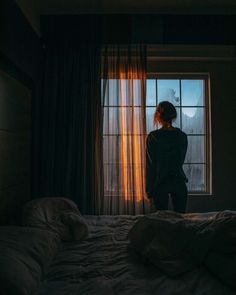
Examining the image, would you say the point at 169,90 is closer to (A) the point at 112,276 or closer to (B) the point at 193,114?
(B) the point at 193,114

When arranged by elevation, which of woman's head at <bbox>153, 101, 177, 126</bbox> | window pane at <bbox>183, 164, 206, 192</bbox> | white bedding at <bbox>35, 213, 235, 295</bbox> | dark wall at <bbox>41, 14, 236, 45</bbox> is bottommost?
white bedding at <bbox>35, 213, 235, 295</bbox>

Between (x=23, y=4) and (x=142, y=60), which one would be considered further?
(x=142, y=60)

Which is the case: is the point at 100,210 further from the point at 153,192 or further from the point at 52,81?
the point at 52,81

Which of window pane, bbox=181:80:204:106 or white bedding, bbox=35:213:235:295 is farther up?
window pane, bbox=181:80:204:106

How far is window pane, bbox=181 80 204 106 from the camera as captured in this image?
345cm

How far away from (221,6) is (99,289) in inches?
114

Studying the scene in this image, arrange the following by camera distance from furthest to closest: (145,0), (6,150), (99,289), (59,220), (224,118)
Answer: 1. (224,118)
2. (145,0)
3. (6,150)
4. (59,220)
5. (99,289)

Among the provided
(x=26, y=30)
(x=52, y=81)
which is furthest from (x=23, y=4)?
(x=52, y=81)

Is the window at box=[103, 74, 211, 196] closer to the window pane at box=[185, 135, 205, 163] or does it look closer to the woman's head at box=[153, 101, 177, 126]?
the window pane at box=[185, 135, 205, 163]

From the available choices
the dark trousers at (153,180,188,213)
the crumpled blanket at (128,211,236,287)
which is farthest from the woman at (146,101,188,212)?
the crumpled blanket at (128,211,236,287)

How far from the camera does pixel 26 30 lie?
267cm

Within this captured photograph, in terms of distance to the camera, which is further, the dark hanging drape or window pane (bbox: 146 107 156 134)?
window pane (bbox: 146 107 156 134)

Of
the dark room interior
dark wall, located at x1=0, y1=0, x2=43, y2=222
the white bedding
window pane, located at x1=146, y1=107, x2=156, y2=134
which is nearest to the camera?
the white bedding

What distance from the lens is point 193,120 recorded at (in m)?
3.45
